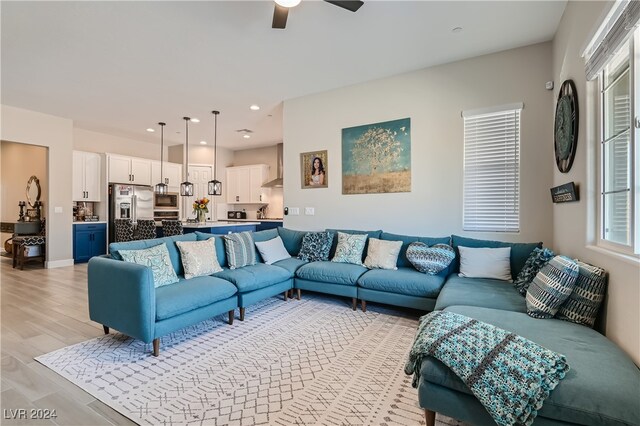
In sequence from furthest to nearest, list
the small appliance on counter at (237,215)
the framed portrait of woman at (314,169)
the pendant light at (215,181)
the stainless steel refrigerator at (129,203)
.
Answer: the small appliance on counter at (237,215) → the stainless steel refrigerator at (129,203) → the pendant light at (215,181) → the framed portrait of woman at (314,169)

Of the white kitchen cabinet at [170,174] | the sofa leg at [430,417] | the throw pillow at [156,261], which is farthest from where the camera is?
the white kitchen cabinet at [170,174]

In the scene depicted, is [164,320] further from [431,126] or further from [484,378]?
[431,126]

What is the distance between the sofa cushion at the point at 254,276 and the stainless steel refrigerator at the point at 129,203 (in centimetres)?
482

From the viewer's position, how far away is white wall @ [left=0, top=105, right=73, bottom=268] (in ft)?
17.6

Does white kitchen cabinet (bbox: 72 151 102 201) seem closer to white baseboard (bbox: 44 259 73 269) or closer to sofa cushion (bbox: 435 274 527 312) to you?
white baseboard (bbox: 44 259 73 269)

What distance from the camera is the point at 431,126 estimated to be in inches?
154

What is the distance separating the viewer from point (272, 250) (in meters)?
4.15

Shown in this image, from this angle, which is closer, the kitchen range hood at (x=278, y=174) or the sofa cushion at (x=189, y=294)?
the sofa cushion at (x=189, y=294)

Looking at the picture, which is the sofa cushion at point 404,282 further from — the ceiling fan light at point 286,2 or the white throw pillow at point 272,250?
the ceiling fan light at point 286,2

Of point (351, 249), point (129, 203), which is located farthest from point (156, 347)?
point (129, 203)

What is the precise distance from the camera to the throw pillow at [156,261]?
274cm

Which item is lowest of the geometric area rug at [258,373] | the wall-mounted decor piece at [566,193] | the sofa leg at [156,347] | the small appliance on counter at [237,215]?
the geometric area rug at [258,373]

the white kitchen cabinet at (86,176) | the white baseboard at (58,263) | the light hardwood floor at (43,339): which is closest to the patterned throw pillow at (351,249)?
the light hardwood floor at (43,339)

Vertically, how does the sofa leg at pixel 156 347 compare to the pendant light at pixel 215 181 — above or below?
below
